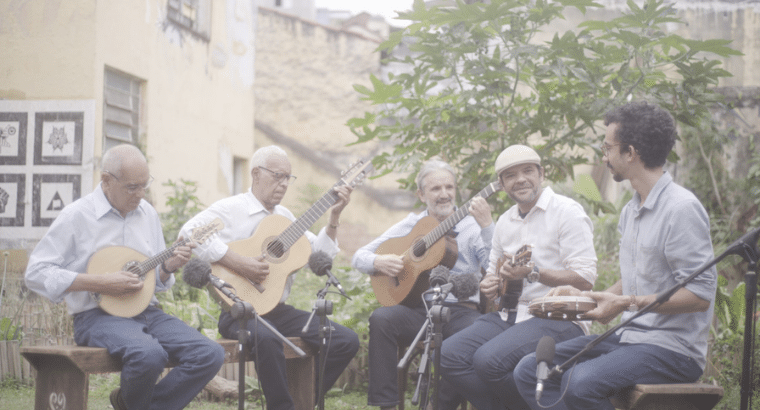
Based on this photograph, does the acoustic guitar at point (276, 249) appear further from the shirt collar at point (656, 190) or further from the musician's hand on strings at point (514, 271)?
the shirt collar at point (656, 190)

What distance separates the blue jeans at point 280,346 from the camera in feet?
14.0

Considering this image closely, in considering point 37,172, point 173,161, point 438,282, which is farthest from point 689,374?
A: point 173,161

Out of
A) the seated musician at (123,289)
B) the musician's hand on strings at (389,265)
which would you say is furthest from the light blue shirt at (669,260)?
the seated musician at (123,289)

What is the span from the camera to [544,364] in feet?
9.52

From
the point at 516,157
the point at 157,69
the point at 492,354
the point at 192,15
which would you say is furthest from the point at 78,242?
the point at 192,15

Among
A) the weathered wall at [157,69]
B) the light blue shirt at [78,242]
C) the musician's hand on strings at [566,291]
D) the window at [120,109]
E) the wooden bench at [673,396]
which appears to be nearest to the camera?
the wooden bench at [673,396]

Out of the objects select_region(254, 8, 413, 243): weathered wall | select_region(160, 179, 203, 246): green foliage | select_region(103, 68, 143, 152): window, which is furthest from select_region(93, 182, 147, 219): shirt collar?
select_region(254, 8, 413, 243): weathered wall

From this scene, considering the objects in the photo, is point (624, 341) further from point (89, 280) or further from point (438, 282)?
point (89, 280)

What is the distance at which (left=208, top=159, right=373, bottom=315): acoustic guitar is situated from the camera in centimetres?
443

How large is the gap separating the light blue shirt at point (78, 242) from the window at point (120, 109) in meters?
4.34

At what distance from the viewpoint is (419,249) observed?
15.3ft

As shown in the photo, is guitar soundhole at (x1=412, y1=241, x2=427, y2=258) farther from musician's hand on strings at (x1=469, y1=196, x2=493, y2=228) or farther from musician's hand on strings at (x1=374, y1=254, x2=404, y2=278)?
musician's hand on strings at (x1=469, y1=196, x2=493, y2=228)

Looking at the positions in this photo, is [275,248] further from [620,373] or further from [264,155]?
[620,373]

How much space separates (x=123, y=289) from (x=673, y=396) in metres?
2.99
